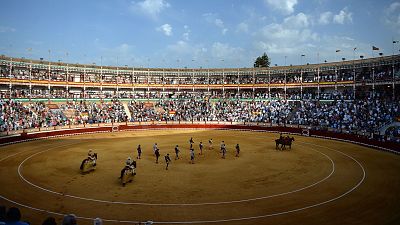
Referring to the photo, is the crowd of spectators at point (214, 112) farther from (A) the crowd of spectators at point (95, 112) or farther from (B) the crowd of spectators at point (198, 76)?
(B) the crowd of spectators at point (198, 76)

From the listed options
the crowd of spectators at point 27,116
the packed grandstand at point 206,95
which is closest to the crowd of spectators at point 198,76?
the packed grandstand at point 206,95

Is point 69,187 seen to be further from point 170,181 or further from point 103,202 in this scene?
point 170,181

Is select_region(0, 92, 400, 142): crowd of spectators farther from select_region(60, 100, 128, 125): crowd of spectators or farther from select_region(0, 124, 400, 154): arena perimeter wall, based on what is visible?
select_region(0, 124, 400, 154): arena perimeter wall

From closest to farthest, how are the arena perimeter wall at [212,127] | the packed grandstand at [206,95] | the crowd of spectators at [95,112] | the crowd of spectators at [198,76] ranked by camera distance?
the arena perimeter wall at [212,127]
the packed grandstand at [206,95]
the crowd of spectators at [198,76]
the crowd of spectators at [95,112]

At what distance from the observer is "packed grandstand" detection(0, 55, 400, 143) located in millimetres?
50594

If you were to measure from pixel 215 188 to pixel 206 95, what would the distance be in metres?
58.2

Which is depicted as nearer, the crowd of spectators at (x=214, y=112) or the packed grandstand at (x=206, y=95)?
the crowd of spectators at (x=214, y=112)

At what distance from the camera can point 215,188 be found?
65.7 feet

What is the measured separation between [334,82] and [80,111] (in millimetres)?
52077

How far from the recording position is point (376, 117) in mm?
46594

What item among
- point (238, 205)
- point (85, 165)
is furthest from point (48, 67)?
point (238, 205)

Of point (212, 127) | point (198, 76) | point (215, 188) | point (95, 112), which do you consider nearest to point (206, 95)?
point (198, 76)

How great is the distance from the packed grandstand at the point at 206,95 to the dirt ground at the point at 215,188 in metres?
18.8

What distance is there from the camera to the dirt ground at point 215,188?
1558 cm
